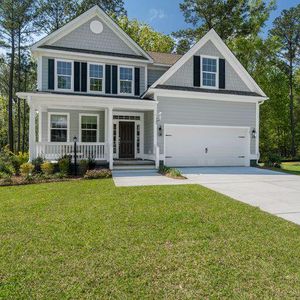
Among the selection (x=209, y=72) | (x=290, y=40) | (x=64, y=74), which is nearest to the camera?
(x=64, y=74)

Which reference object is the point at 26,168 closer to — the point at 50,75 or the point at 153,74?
the point at 50,75

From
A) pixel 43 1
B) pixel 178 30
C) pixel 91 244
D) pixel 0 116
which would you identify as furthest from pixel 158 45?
pixel 91 244

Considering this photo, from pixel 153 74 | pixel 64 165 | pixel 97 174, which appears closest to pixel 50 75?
pixel 64 165

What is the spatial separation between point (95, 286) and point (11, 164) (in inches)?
427

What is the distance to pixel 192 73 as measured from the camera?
15.2m

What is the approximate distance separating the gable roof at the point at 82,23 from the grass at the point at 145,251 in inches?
413

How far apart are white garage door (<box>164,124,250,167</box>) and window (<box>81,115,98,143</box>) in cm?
409

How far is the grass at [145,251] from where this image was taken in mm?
3104

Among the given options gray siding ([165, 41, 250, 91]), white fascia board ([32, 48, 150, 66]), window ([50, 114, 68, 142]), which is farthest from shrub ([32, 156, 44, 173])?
gray siding ([165, 41, 250, 91])

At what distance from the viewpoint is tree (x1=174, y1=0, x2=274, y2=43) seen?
90.6 feet

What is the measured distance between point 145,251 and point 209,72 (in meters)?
13.4

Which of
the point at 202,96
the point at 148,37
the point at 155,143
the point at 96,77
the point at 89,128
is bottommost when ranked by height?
the point at 155,143

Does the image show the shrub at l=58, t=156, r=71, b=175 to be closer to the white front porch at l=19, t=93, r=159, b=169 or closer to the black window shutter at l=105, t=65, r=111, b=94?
the white front porch at l=19, t=93, r=159, b=169

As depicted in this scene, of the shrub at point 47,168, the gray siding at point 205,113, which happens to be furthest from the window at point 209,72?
the shrub at point 47,168
